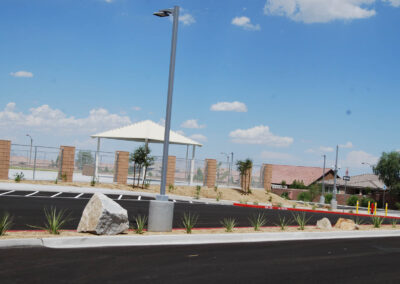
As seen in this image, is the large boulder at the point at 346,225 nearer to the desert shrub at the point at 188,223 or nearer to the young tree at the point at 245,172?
the desert shrub at the point at 188,223

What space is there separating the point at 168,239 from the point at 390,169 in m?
59.9

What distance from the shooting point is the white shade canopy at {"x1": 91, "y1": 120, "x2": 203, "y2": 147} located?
33.5m

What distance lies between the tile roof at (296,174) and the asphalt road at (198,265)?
71.8m

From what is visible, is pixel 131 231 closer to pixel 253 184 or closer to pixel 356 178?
pixel 253 184

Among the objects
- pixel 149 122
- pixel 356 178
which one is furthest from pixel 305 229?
pixel 356 178

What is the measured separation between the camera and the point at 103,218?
1038cm

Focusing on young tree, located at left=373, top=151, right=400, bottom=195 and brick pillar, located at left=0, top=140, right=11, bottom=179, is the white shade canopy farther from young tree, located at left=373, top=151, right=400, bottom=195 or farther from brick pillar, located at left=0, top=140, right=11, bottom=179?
young tree, located at left=373, top=151, right=400, bottom=195

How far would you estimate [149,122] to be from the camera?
35.5 metres

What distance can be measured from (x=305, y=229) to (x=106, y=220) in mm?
7378

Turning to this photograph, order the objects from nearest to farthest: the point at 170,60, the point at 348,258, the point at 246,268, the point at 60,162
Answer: the point at 246,268
the point at 348,258
the point at 170,60
the point at 60,162

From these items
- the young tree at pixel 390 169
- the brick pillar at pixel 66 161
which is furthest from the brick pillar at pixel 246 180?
the young tree at pixel 390 169

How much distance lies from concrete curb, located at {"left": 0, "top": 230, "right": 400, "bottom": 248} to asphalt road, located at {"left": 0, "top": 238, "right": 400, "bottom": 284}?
385mm

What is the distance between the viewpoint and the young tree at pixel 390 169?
208 ft

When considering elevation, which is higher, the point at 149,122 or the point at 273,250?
the point at 149,122
